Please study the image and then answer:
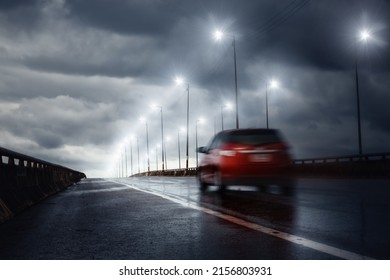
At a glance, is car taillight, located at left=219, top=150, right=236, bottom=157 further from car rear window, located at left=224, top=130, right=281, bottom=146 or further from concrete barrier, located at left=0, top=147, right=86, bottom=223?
concrete barrier, located at left=0, top=147, right=86, bottom=223

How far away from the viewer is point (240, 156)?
45.6ft

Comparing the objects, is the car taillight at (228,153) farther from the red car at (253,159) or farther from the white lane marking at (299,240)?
the white lane marking at (299,240)

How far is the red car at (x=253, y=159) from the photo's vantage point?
13672 mm

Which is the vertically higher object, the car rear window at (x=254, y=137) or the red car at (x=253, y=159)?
the car rear window at (x=254, y=137)

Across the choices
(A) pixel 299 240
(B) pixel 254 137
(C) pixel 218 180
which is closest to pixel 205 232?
(A) pixel 299 240

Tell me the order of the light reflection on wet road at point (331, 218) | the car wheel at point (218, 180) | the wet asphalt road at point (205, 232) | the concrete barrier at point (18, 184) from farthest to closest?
the car wheel at point (218, 180)
the concrete barrier at point (18, 184)
the light reflection on wet road at point (331, 218)
the wet asphalt road at point (205, 232)

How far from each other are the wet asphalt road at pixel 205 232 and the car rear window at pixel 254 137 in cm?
367

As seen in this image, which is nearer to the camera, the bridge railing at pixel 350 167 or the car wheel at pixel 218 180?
the car wheel at pixel 218 180

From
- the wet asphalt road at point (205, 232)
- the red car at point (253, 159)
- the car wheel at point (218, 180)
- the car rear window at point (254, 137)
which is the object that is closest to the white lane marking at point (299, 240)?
the wet asphalt road at point (205, 232)

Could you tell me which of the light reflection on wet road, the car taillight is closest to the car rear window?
the car taillight

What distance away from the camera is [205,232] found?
264 inches
